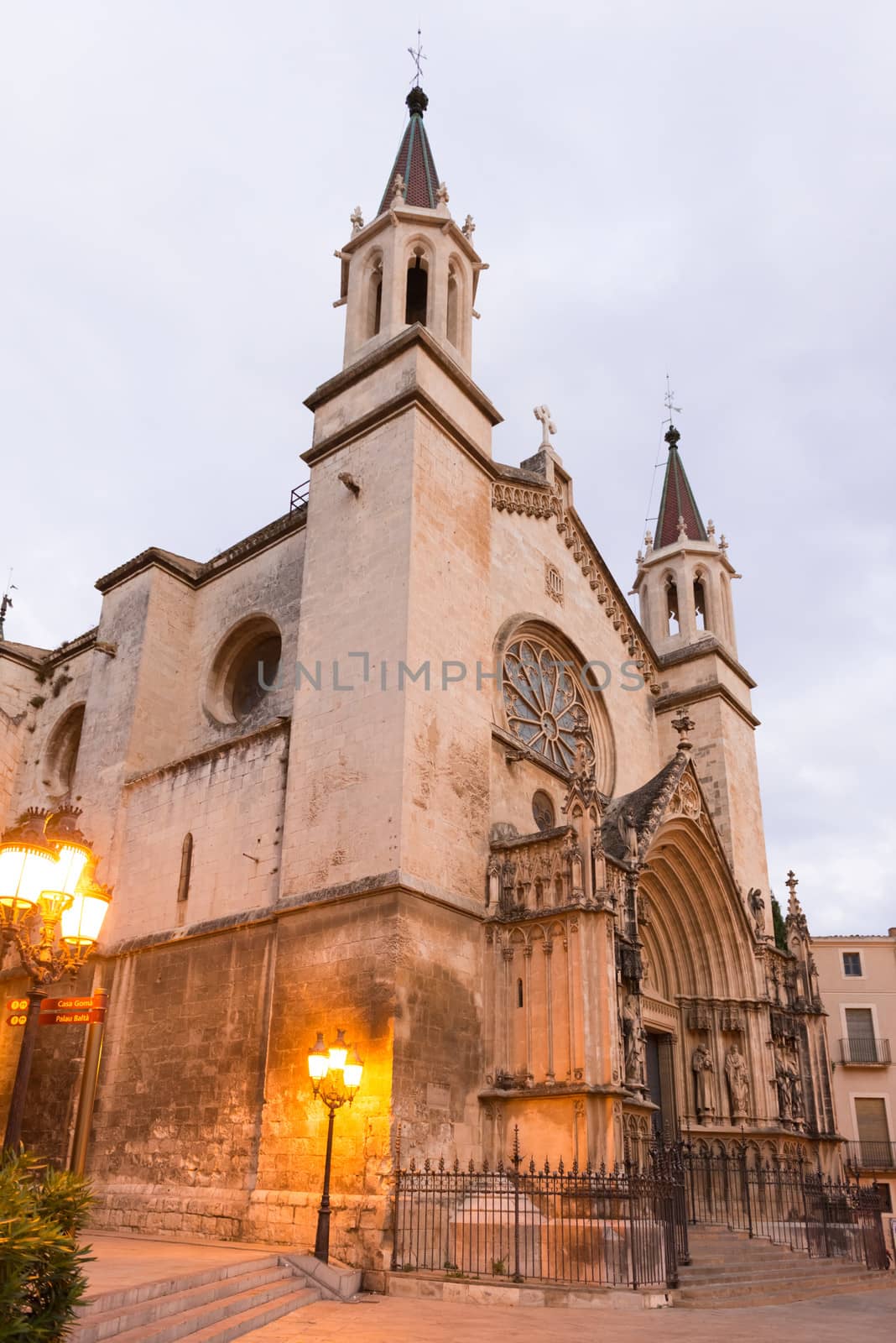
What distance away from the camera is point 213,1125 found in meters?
14.3

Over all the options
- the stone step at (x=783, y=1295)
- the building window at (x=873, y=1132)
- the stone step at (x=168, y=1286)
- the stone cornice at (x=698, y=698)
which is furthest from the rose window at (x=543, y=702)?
the building window at (x=873, y=1132)

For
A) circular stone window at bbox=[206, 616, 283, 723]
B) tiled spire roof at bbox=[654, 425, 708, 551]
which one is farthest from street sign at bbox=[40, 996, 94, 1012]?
tiled spire roof at bbox=[654, 425, 708, 551]

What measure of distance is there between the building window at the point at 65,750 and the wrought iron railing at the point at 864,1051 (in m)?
24.0

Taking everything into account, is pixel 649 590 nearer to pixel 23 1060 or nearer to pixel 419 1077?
pixel 419 1077

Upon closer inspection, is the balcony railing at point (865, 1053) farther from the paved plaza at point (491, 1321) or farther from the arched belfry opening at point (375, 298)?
the arched belfry opening at point (375, 298)

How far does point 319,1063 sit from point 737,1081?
946cm

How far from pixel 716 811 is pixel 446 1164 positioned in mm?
11150

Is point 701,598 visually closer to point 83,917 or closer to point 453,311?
point 453,311

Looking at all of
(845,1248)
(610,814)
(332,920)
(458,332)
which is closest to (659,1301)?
(332,920)

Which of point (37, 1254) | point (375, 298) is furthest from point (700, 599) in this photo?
point (37, 1254)

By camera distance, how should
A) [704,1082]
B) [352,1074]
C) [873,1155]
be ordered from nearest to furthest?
1. [352,1074]
2. [704,1082]
3. [873,1155]

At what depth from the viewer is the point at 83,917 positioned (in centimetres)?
831

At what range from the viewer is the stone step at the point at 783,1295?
1123 centimetres

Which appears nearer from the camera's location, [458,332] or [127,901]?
[127,901]
